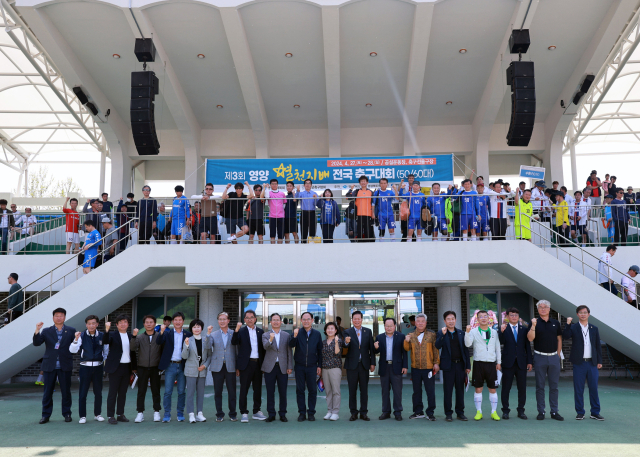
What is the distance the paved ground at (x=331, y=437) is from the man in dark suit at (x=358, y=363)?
255 millimetres

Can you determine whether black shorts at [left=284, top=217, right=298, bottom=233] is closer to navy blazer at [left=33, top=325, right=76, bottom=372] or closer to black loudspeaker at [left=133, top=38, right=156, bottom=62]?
navy blazer at [left=33, top=325, right=76, bottom=372]

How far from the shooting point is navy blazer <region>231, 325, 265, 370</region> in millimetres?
7781

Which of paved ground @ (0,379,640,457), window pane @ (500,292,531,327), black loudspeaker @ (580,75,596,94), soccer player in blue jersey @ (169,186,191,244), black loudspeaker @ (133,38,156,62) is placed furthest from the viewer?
black loudspeaker @ (580,75,596,94)

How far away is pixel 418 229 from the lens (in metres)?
10.4

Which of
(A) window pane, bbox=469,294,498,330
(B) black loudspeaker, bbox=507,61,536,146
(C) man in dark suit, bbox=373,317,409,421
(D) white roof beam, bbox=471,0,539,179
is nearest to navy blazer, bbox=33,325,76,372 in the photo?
(C) man in dark suit, bbox=373,317,409,421

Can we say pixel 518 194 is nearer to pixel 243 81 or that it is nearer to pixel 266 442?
pixel 266 442

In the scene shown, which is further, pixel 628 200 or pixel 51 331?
pixel 628 200

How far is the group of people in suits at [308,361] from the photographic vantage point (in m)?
7.62

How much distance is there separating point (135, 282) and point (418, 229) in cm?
565

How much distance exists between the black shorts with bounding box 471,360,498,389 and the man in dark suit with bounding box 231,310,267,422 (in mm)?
3087

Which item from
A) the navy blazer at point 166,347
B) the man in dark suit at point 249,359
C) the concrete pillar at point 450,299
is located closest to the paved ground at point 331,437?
the man in dark suit at point 249,359

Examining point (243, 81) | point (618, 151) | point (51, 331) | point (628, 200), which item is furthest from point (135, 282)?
point (618, 151)

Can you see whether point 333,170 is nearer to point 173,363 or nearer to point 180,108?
point 180,108

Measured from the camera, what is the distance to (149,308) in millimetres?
14664
